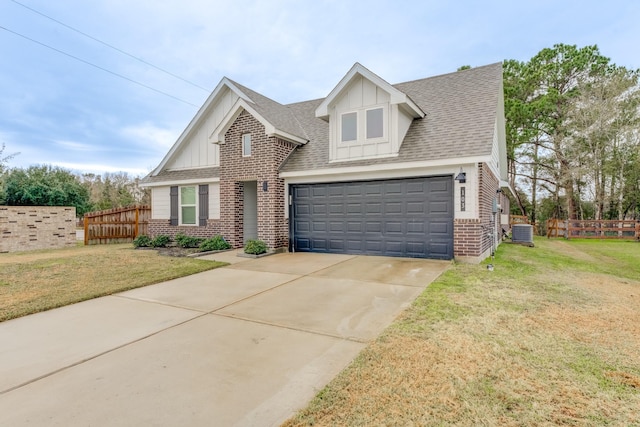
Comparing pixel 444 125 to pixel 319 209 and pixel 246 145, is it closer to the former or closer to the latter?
pixel 319 209

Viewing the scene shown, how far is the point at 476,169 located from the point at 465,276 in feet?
9.86

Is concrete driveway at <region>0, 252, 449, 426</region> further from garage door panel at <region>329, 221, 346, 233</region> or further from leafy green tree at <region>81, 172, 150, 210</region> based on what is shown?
leafy green tree at <region>81, 172, 150, 210</region>

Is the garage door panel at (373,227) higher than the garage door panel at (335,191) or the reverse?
the reverse

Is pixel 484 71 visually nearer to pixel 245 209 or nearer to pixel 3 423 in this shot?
pixel 245 209

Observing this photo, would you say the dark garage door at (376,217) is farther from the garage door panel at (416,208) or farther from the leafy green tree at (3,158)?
the leafy green tree at (3,158)

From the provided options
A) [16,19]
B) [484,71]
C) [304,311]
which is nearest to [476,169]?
[484,71]

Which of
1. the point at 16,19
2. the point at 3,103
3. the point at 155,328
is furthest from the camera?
the point at 3,103

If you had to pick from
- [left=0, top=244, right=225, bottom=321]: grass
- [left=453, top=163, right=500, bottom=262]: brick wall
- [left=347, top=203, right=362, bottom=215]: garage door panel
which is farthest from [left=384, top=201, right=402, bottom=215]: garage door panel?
[left=0, top=244, right=225, bottom=321]: grass

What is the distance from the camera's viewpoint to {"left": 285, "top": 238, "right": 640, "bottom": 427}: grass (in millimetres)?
2271

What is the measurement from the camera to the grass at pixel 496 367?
7.45 ft

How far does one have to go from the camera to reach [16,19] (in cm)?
1054

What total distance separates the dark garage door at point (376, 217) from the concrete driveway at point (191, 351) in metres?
2.71

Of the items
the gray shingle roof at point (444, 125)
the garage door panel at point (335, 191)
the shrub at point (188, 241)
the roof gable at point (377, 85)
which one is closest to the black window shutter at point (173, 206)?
the shrub at point (188, 241)

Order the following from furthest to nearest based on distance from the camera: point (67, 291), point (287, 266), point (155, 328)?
1. point (287, 266)
2. point (67, 291)
3. point (155, 328)
